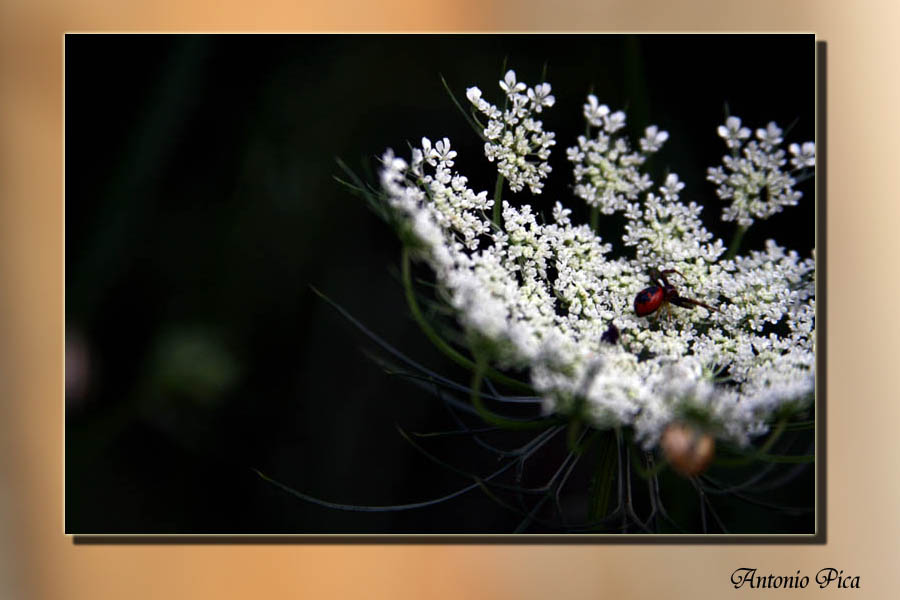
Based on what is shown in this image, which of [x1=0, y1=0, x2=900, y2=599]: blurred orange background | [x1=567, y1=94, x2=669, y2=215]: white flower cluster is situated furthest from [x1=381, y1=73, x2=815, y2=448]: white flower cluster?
[x1=0, y1=0, x2=900, y2=599]: blurred orange background

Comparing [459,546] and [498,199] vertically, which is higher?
[498,199]

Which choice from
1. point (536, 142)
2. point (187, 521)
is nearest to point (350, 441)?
point (187, 521)

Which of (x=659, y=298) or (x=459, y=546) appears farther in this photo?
(x=459, y=546)

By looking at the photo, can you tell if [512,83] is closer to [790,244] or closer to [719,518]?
[790,244]

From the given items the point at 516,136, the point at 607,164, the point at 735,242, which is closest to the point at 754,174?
the point at 735,242

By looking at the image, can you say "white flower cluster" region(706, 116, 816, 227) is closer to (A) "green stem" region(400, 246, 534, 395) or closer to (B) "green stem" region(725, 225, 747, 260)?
(B) "green stem" region(725, 225, 747, 260)

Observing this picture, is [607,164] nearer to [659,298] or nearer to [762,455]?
[659,298]
